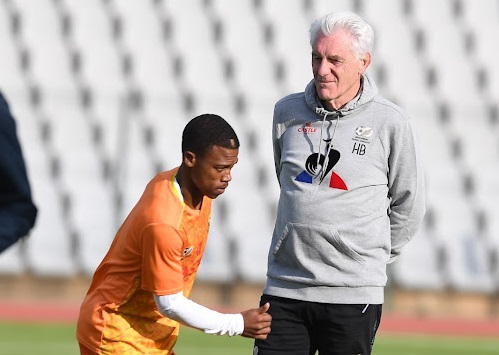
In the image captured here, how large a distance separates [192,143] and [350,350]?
3.70 ft

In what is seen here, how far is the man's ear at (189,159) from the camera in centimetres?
472

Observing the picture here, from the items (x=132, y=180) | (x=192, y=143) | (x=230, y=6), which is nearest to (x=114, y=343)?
(x=192, y=143)

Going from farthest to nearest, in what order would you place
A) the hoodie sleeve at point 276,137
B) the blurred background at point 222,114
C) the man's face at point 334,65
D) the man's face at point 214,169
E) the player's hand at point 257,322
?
the blurred background at point 222,114
the hoodie sleeve at point 276,137
the man's face at point 334,65
the player's hand at point 257,322
the man's face at point 214,169

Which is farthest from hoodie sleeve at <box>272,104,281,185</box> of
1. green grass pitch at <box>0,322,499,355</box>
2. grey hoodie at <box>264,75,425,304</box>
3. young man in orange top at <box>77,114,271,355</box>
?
green grass pitch at <box>0,322,499,355</box>

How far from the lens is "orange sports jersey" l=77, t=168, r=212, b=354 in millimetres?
4699

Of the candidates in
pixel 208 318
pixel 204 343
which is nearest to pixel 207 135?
pixel 208 318

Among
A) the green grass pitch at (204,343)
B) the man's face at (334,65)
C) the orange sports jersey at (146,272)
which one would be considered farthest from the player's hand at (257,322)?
the green grass pitch at (204,343)

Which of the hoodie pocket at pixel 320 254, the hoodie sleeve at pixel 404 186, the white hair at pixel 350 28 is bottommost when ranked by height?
the hoodie pocket at pixel 320 254

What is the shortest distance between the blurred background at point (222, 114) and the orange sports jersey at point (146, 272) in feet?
45.4

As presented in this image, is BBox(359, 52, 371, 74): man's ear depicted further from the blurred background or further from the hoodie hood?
the blurred background

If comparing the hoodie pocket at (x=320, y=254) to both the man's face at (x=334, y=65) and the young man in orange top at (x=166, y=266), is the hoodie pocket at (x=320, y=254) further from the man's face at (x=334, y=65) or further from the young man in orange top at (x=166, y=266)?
the man's face at (x=334, y=65)

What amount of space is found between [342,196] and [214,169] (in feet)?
2.24

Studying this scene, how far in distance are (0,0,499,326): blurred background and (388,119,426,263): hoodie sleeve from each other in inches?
535

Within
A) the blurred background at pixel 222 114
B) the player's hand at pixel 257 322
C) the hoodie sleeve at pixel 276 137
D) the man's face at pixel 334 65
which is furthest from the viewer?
the blurred background at pixel 222 114
